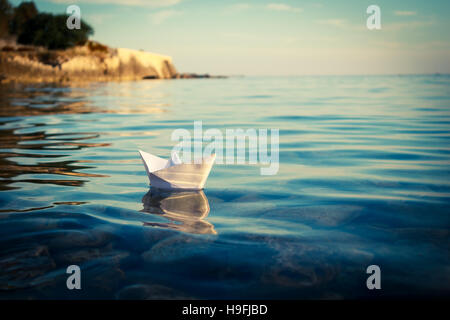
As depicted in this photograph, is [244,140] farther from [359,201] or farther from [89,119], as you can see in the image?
[89,119]

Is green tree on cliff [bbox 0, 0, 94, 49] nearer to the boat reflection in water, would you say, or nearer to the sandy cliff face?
the sandy cliff face

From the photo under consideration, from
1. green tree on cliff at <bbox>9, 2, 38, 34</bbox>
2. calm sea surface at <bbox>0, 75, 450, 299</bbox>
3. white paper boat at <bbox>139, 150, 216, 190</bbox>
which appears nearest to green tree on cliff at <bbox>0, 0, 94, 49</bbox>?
green tree on cliff at <bbox>9, 2, 38, 34</bbox>

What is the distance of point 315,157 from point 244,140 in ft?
6.49

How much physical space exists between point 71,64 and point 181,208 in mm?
50597

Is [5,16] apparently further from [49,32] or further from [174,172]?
[174,172]

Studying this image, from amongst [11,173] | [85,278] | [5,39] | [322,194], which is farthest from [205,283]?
[5,39]

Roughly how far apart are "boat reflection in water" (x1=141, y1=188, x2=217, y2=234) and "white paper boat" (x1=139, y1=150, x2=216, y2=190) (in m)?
0.08

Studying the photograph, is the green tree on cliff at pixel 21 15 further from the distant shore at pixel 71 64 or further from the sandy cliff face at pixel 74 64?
the sandy cliff face at pixel 74 64

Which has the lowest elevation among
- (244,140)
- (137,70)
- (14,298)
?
(14,298)

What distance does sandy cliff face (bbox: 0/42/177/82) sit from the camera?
1597 inches

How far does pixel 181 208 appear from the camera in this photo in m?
3.23

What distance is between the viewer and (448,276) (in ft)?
6.99

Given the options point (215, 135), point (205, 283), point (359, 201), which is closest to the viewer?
point (205, 283)

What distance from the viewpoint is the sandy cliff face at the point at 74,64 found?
40562 mm
